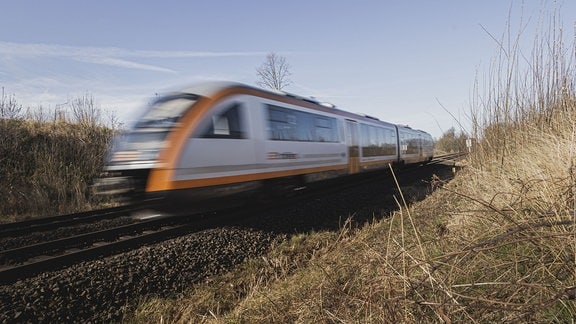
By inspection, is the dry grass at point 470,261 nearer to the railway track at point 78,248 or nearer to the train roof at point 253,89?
the railway track at point 78,248

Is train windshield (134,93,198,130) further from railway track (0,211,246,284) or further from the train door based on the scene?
the train door

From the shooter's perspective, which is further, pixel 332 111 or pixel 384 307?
pixel 332 111

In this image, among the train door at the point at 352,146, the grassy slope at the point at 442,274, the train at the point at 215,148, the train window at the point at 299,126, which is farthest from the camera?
the train door at the point at 352,146

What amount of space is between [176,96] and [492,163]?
556cm

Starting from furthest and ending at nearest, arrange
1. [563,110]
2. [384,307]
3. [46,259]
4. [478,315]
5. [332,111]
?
[332,111] → [46,259] → [563,110] → [384,307] → [478,315]

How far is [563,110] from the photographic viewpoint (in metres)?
4.09

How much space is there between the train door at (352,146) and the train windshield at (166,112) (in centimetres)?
721

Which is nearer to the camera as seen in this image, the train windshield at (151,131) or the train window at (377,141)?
the train windshield at (151,131)

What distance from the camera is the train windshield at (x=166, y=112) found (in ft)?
19.8

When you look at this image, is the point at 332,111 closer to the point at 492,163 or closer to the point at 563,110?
the point at 492,163

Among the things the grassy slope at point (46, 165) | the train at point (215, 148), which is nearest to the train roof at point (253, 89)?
the train at point (215, 148)

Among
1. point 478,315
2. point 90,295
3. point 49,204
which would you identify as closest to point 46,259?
point 90,295

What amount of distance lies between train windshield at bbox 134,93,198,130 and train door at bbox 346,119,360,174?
7.21 meters

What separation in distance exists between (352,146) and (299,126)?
159 inches
